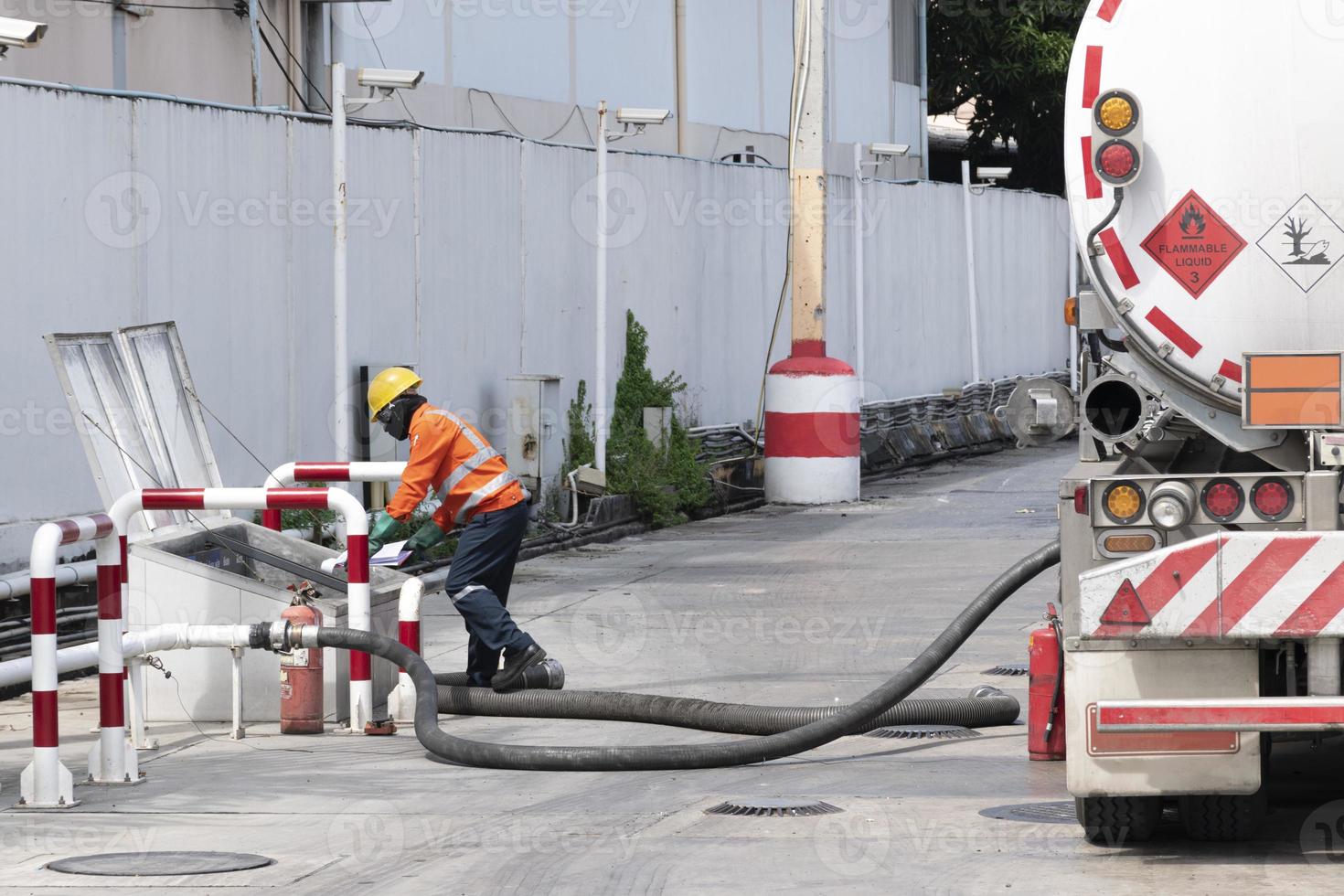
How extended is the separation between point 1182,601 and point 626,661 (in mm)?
5275

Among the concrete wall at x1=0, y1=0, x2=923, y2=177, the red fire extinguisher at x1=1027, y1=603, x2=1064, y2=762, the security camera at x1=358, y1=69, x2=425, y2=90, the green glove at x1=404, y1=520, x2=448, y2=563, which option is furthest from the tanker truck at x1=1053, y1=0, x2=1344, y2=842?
the concrete wall at x1=0, y1=0, x2=923, y2=177

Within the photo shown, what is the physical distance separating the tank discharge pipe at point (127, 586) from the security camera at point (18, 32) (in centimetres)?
232

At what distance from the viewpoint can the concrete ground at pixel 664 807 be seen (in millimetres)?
6430

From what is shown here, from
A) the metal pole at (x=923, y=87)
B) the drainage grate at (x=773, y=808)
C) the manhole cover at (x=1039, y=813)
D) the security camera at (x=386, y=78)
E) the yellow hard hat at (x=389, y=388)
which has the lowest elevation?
the manhole cover at (x=1039, y=813)

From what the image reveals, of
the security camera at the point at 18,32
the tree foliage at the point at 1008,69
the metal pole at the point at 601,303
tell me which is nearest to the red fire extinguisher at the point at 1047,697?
the security camera at the point at 18,32

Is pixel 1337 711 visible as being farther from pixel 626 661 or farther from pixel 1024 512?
pixel 1024 512

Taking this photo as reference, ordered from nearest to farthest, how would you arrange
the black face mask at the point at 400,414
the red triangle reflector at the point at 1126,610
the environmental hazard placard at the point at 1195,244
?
1. the red triangle reflector at the point at 1126,610
2. the environmental hazard placard at the point at 1195,244
3. the black face mask at the point at 400,414

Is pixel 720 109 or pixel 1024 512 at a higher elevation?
pixel 720 109

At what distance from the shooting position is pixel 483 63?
21031mm

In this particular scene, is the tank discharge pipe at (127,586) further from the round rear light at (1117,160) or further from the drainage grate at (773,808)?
the round rear light at (1117,160)

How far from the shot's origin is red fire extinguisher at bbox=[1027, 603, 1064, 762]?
26.6ft

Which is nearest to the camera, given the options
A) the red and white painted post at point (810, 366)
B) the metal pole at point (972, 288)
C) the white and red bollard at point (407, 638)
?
the white and red bollard at point (407, 638)

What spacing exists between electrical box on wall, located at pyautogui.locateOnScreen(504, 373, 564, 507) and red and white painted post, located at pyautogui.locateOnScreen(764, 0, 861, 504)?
12.4 feet

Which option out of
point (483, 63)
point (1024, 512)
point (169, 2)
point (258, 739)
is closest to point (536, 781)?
point (258, 739)
